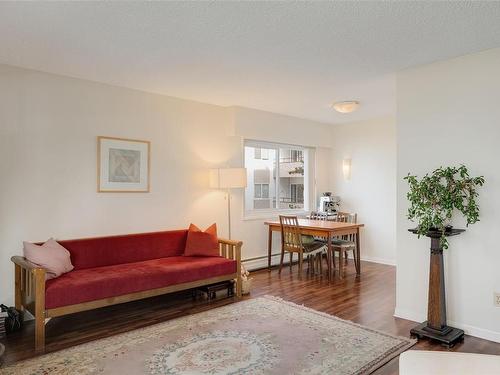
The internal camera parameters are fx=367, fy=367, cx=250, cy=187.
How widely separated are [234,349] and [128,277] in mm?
1261

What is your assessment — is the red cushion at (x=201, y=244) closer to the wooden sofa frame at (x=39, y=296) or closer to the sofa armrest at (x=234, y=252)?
the sofa armrest at (x=234, y=252)

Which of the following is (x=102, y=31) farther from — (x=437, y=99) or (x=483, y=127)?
(x=483, y=127)

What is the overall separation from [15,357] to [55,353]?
0.92 feet

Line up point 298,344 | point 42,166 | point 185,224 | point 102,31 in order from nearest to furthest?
point 102,31 < point 298,344 < point 42,166 < point 185,224

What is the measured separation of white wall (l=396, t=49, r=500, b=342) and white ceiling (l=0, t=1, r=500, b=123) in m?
0.21

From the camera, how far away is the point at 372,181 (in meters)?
6.32

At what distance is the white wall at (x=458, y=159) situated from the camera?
3053mm

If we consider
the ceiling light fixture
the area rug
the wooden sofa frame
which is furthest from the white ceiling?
the area rug

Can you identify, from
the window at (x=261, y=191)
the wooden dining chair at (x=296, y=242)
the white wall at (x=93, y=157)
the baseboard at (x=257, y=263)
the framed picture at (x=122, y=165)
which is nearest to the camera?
the white wall at (x=93, y=157)

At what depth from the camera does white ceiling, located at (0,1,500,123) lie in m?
2.41

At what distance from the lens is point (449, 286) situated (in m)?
3.29

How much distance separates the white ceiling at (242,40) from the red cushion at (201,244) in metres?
1.76

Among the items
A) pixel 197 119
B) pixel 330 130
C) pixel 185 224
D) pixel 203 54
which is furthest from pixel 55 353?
pixel 330 130

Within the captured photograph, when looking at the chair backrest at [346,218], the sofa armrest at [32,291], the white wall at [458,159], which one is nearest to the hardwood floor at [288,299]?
the sofa armrest at [32,291]
